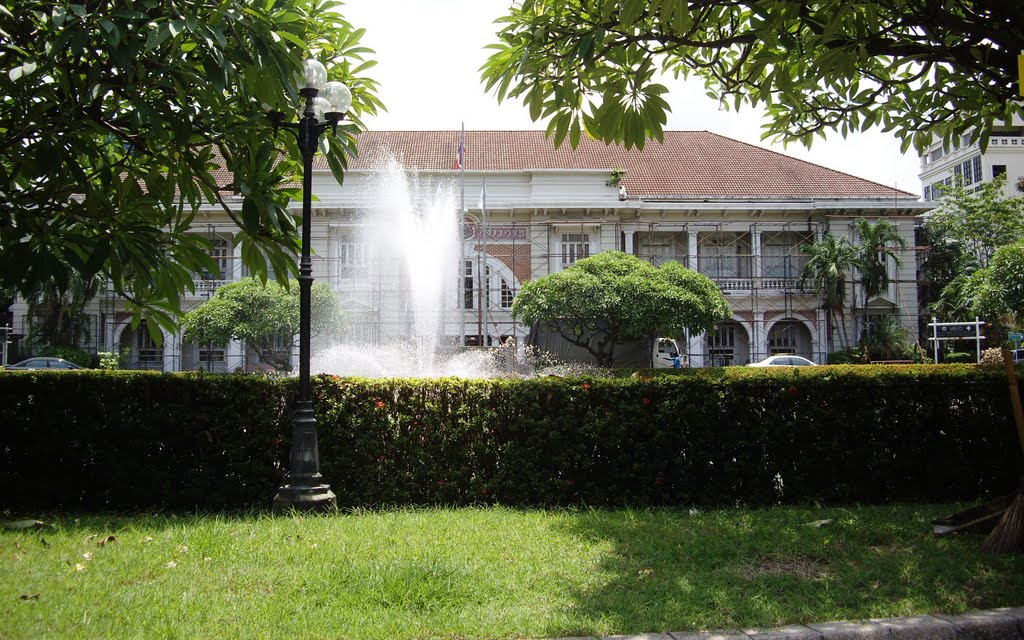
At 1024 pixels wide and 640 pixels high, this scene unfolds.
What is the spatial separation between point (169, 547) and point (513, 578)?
2301 millimetres

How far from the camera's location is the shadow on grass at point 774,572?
3.74 meters

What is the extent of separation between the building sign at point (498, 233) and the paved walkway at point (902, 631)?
27854 millimetres

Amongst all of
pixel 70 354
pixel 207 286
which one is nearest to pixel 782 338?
pixel 207 286

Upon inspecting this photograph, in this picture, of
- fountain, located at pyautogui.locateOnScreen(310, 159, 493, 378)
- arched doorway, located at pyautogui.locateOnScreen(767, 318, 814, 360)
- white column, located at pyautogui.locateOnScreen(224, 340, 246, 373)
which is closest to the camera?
fountain, located at pyautogui.locateOnScreen(310, 159, 493, 378)

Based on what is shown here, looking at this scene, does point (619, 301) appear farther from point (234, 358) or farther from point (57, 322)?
point (57, 322)

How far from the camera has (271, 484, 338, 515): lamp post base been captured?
583 cm

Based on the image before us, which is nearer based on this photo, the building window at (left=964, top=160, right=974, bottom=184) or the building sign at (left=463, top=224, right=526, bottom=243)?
the building sign at (left=463, top=224, right=526, bottom=243)

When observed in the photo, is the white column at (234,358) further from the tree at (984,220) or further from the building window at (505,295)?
the tree at (984,220)

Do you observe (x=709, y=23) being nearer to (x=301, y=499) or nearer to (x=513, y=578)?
(x=513, y=578)

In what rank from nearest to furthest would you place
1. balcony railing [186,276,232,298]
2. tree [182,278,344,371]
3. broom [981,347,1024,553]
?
broom [981,347,1024,553]
tree [182,278,344,371]
balcony railing [186,276,232,298]

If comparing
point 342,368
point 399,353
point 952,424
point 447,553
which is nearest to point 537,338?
point 399,353

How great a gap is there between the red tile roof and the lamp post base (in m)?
27.2

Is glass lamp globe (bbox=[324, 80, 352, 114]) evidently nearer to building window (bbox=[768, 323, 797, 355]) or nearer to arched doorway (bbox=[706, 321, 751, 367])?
arched doorway (bbox=[706, 321, 751, 367])

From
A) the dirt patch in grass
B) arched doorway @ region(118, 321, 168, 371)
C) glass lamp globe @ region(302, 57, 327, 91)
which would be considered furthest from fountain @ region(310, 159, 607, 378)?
the dirt patch in grass
